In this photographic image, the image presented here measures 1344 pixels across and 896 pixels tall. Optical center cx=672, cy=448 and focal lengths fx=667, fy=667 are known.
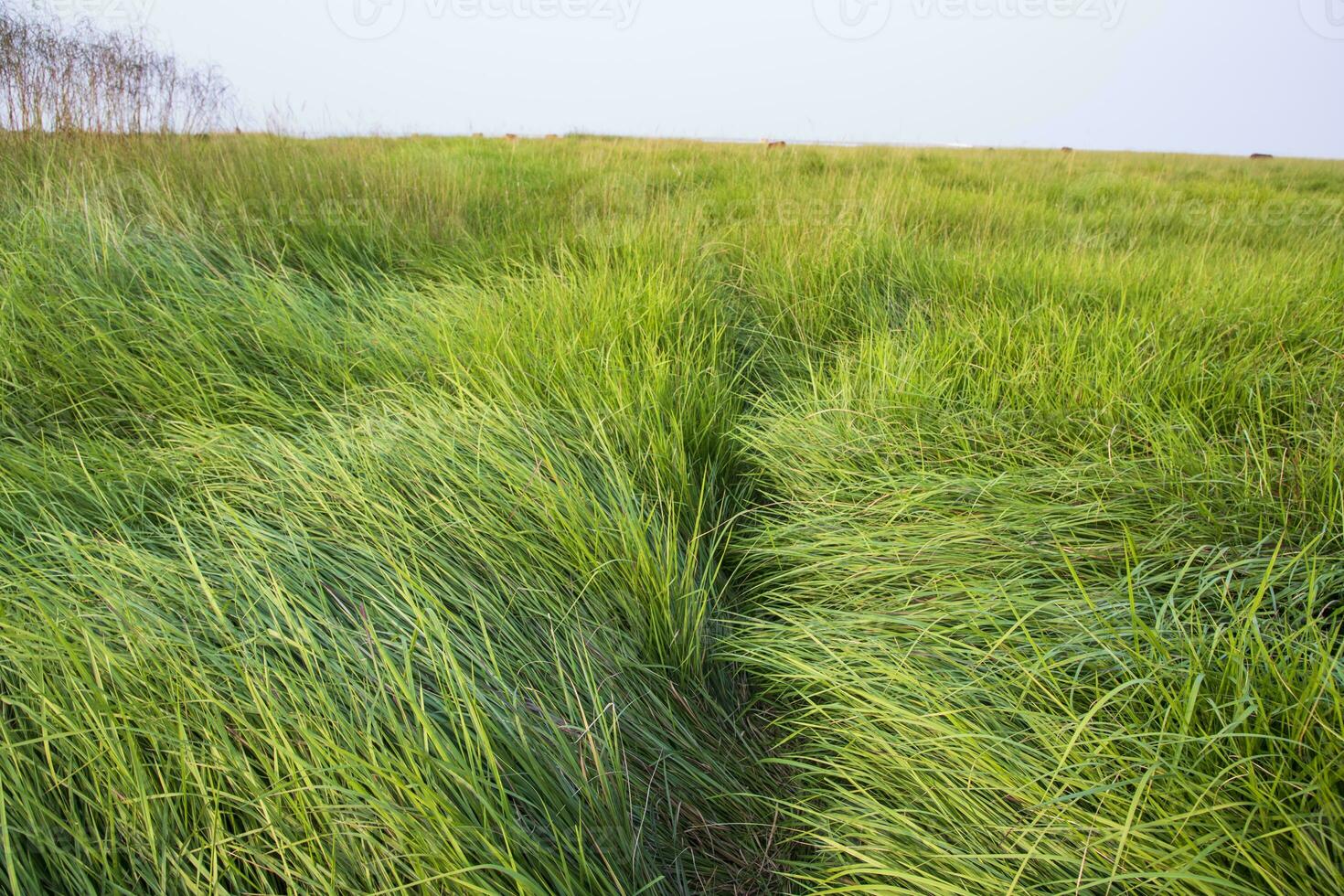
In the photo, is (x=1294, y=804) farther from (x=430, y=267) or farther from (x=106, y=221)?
(x=106, y=221)

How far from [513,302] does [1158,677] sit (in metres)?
1.94

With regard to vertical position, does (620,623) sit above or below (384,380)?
below

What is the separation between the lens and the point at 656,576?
1241 mm

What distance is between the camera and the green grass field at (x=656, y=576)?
78 cm

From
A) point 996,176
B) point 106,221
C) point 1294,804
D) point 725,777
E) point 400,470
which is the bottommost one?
point 725,777

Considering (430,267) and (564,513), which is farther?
(430,267)

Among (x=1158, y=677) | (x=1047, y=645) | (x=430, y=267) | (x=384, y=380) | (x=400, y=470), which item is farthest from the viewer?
(x=430, y=267)

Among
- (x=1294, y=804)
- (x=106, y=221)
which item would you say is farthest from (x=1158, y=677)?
(x=106, y=221)

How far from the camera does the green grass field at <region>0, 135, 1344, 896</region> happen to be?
779mm

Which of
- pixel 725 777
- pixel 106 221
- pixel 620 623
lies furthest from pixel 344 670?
pixel 106 221

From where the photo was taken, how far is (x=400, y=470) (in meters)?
1.39

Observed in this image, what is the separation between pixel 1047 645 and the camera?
107 cm

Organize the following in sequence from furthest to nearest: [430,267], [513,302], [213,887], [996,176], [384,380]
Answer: [996,176], [430,267], [513,302], [384,380], [213,887]

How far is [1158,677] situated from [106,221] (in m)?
3.33
